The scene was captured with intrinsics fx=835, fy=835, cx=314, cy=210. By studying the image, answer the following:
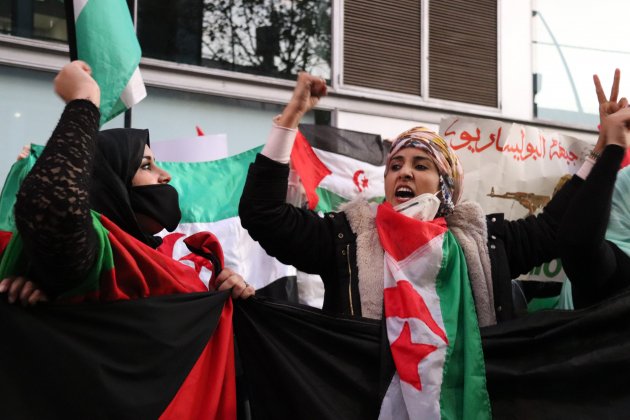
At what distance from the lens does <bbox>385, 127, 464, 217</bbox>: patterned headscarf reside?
111 inches

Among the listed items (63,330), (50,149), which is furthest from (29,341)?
(50,149)

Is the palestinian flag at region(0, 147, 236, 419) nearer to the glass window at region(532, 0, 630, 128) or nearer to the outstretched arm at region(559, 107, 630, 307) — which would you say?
the outstretched arm at region(559, 107, 630, 307)

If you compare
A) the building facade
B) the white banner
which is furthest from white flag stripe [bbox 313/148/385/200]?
the building facade

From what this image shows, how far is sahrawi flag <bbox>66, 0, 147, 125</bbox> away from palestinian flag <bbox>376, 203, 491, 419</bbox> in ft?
3.47

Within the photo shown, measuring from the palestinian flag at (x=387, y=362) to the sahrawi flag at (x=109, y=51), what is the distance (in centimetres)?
101

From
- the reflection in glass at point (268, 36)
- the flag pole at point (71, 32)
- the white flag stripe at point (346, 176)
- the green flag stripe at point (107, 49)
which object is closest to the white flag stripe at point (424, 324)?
the green flag stripe at point (107, 49)

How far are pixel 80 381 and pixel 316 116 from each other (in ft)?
16.8

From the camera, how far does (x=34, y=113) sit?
573cm

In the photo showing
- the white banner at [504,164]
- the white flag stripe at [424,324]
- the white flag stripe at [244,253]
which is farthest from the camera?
the white flag stripe at [244,253]

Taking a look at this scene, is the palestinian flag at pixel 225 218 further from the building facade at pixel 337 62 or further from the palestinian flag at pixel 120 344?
the palestinian flag at pixel 120 344

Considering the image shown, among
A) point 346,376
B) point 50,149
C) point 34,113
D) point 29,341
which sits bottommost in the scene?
point 346,376

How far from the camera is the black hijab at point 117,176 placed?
8.14 ft

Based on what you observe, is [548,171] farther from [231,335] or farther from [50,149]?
[50,149]

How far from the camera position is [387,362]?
246cm
